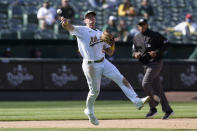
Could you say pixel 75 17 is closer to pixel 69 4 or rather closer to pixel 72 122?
pixel 69 4

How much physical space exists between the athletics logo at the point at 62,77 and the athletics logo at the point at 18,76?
829mm

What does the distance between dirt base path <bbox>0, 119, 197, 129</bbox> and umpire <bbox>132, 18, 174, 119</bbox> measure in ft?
2.42

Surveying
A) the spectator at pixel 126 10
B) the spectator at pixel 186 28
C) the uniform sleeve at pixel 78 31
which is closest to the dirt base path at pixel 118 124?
the uniform sleeve at pixel 78 31

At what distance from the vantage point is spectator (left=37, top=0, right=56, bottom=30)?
22.1m

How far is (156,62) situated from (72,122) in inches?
94.9

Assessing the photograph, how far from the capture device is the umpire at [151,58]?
502 inches

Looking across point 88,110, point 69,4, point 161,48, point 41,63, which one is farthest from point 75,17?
point 88,110

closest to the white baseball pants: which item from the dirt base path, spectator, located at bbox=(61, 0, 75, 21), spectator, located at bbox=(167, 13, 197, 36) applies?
the dirt base path

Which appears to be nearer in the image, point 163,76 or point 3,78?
point 3,78

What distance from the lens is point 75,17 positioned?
22922 millimetres

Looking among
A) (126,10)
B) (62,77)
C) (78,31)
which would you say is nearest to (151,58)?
(78,31)

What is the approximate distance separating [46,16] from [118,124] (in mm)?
11616

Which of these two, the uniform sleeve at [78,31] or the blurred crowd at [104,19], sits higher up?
the uniform sleeve at [78,31]

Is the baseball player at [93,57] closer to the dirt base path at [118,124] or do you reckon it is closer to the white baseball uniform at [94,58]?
the white baseball uniform at [94,58]
